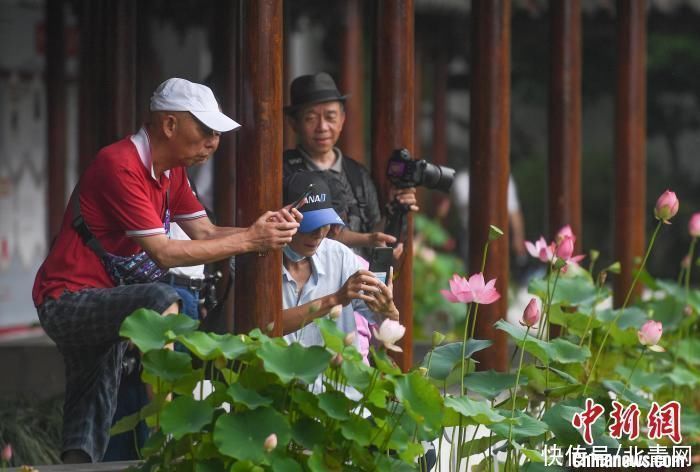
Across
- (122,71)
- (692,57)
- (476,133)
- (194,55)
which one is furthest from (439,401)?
(692,57)

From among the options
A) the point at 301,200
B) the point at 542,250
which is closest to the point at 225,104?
the point at 542,250

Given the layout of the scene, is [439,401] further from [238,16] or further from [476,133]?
[476,133]

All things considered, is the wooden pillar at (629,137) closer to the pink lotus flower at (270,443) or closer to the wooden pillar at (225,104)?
the wooden pillar at (225,104)

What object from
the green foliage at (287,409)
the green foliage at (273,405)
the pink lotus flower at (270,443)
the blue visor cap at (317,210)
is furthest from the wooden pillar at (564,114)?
the pink lotus flower at (270,443)

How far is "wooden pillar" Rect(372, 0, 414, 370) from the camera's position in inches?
227

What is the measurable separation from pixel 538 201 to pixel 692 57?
255 cm

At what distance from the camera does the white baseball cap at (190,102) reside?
4449 mm

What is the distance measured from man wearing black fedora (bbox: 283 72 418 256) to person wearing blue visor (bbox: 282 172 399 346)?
2.30ft

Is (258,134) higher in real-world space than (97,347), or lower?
higher

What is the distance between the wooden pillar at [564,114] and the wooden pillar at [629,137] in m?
0.49

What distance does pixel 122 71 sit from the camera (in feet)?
23.3

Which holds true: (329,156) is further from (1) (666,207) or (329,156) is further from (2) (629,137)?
(2) (629,137)

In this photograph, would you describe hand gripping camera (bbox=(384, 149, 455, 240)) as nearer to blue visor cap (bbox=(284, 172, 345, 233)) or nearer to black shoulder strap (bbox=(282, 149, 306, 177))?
black shoulder strap (bbox=(282, 149, 306, 177))

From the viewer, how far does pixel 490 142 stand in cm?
645
